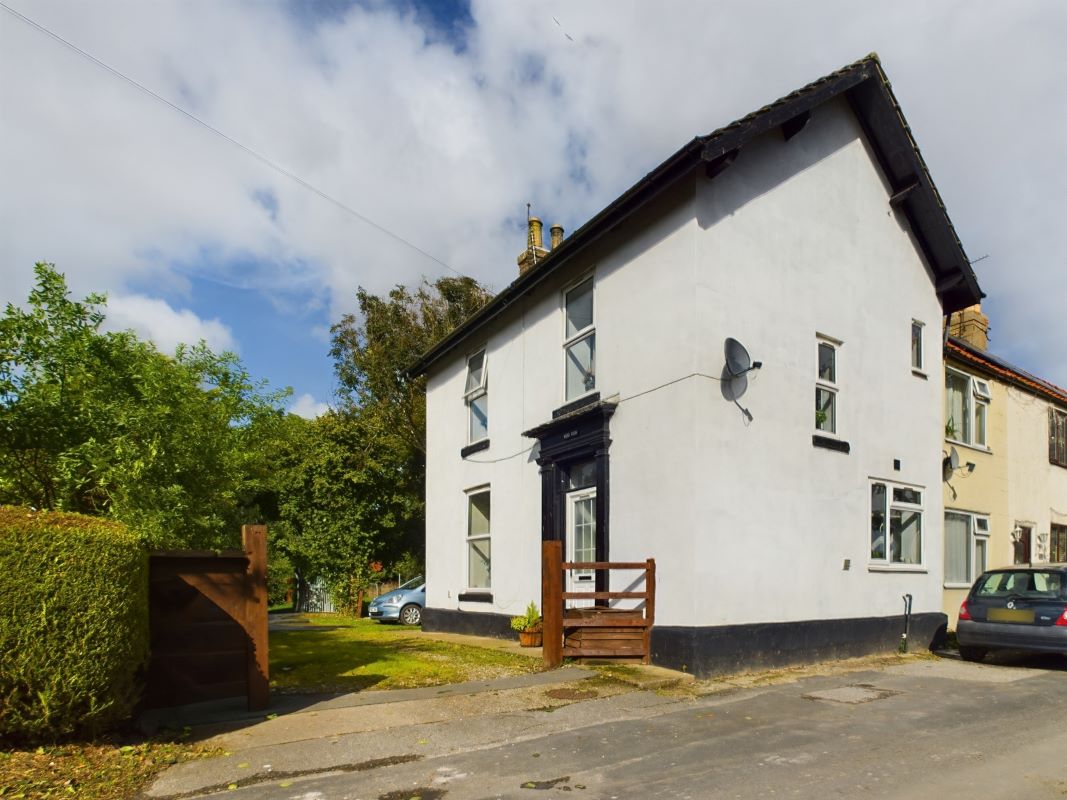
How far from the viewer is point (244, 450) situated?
1013 cm

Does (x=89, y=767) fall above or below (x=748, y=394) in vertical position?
below

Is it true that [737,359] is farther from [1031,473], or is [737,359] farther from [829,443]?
[1031,473]

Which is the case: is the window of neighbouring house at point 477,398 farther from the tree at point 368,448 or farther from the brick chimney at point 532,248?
the tree at point 368,448

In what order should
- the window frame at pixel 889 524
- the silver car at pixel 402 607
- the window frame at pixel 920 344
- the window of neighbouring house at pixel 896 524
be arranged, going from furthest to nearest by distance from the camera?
the silver car at pixel 402 607
the window frame at pixel 920 344
the window of neighbouring house at pixel 896 524
the window frame at pixel 889 524

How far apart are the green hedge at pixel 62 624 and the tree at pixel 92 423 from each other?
133cm

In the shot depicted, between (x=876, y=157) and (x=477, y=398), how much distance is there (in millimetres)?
8443

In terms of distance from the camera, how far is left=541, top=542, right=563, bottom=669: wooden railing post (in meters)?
10.0

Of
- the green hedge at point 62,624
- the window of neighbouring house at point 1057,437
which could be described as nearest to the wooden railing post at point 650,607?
the green hedge at point 62,624

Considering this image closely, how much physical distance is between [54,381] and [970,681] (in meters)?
10.8

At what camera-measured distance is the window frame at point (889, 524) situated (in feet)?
39.8

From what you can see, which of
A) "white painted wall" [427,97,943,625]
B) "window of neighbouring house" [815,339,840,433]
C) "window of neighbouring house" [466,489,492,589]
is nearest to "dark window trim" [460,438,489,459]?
"white painted wall" [427,97,943,625]

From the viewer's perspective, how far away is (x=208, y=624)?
724cm

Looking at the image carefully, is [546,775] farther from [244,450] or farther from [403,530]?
[403,530]

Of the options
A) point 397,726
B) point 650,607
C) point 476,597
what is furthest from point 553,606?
point 476,597
